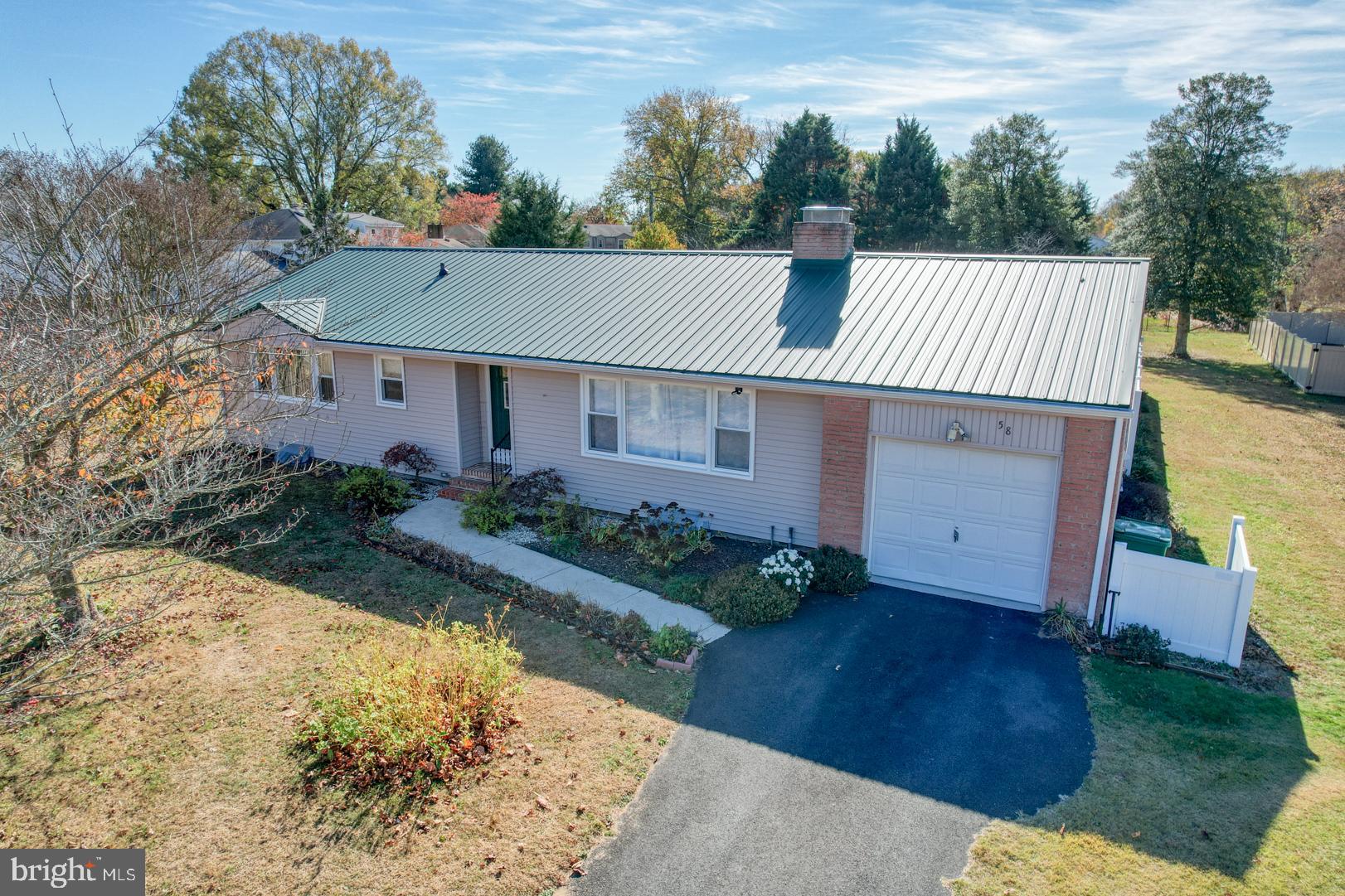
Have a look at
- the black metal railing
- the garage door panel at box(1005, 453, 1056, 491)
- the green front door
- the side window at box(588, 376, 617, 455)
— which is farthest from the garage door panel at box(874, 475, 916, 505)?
the green front door

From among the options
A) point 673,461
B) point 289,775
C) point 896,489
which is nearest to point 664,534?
point 673,461

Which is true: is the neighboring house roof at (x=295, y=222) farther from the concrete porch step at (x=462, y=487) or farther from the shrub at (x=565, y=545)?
the shrub at (x=565, y=545)

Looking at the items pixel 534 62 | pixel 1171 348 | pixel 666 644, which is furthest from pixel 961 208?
pixel 666 644

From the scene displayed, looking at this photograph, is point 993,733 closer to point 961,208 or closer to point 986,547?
point 986,547

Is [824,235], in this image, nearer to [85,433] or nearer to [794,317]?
[794,317]

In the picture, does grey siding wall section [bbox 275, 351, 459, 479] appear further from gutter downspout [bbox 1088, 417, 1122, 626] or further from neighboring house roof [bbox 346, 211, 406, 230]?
neighboring house roof [bbox 346, 211, 406, 230]

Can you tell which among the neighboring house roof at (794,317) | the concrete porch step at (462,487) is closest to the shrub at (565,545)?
the concrete porch step at (462,487)

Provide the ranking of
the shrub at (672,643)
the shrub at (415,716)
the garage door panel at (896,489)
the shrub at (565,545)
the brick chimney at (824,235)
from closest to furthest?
the shrub at (415,716) → the shrub at (672,643) → the garage door panel at (896,489) → the shrub at (565,545) → the brick chimney at (824,235)
